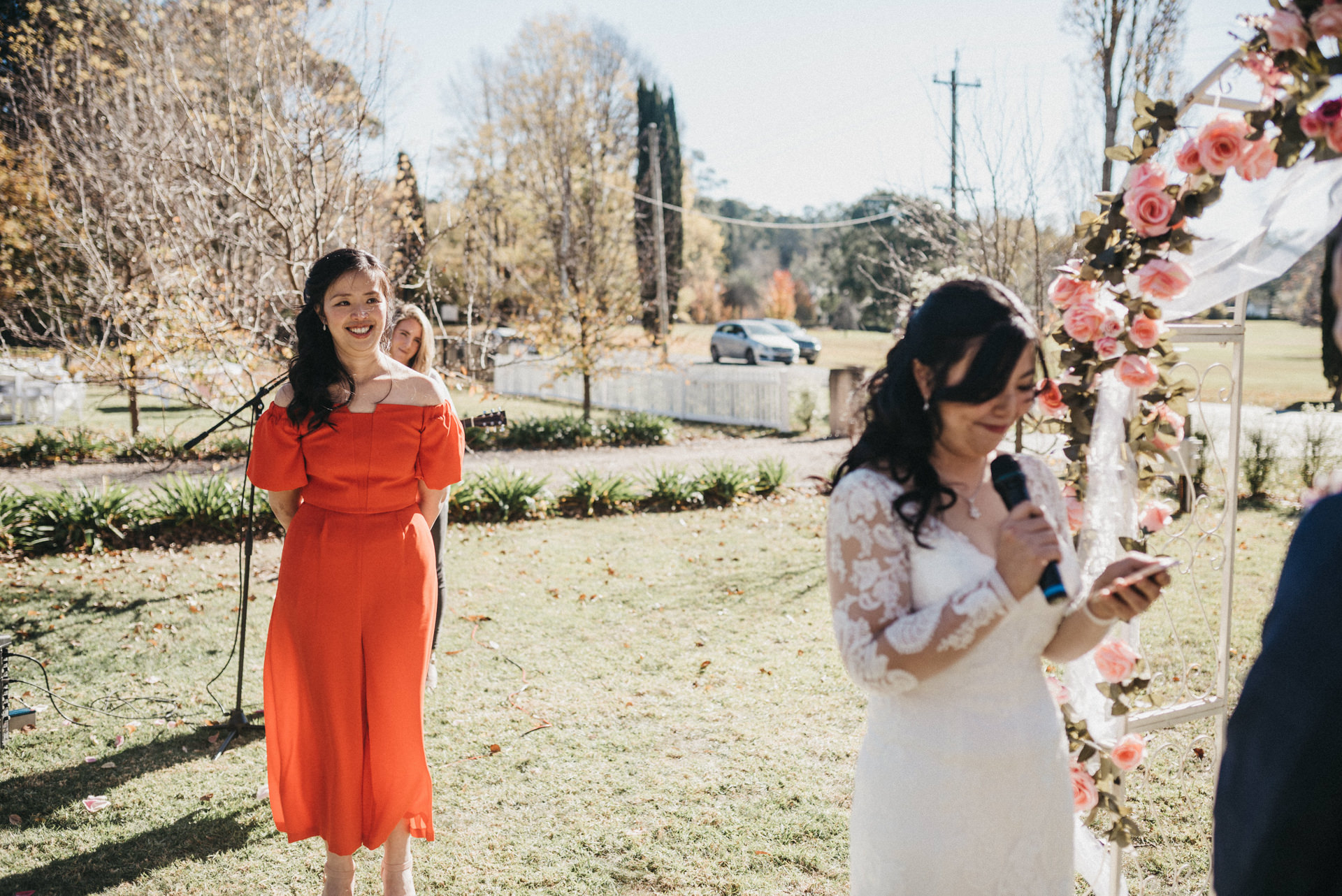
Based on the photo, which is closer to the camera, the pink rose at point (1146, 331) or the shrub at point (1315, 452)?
the pink rose at point (1146, 331)

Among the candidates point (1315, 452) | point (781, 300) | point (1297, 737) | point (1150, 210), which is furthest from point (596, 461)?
point (781, 300)

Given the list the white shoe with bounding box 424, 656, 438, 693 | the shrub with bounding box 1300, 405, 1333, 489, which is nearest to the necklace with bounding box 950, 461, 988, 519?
the white shoe with bounding box 424, 656, 438, 693

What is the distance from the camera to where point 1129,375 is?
102 inches

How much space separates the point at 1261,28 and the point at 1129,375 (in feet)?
3.12

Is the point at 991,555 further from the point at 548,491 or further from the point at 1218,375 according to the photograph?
the point at 1218,375

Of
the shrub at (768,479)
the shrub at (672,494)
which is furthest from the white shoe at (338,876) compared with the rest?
the shrub at (768,479)

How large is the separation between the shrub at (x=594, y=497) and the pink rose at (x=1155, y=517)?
7.70 m

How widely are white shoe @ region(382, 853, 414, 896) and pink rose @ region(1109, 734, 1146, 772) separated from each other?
2510 mm

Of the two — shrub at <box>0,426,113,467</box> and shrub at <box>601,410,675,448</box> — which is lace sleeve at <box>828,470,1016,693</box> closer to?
shrub at <box>601,410,675,448</box>

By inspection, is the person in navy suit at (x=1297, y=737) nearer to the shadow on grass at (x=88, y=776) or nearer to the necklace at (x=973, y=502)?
the necklace at (x=973, y=502)

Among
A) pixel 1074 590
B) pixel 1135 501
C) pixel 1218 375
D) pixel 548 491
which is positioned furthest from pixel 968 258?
pixel 1218 375

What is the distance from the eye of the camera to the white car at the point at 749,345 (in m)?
29.1

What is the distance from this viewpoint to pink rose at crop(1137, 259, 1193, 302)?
2463 mm

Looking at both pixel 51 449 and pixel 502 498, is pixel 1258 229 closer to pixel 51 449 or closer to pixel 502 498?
pixel 502 498
